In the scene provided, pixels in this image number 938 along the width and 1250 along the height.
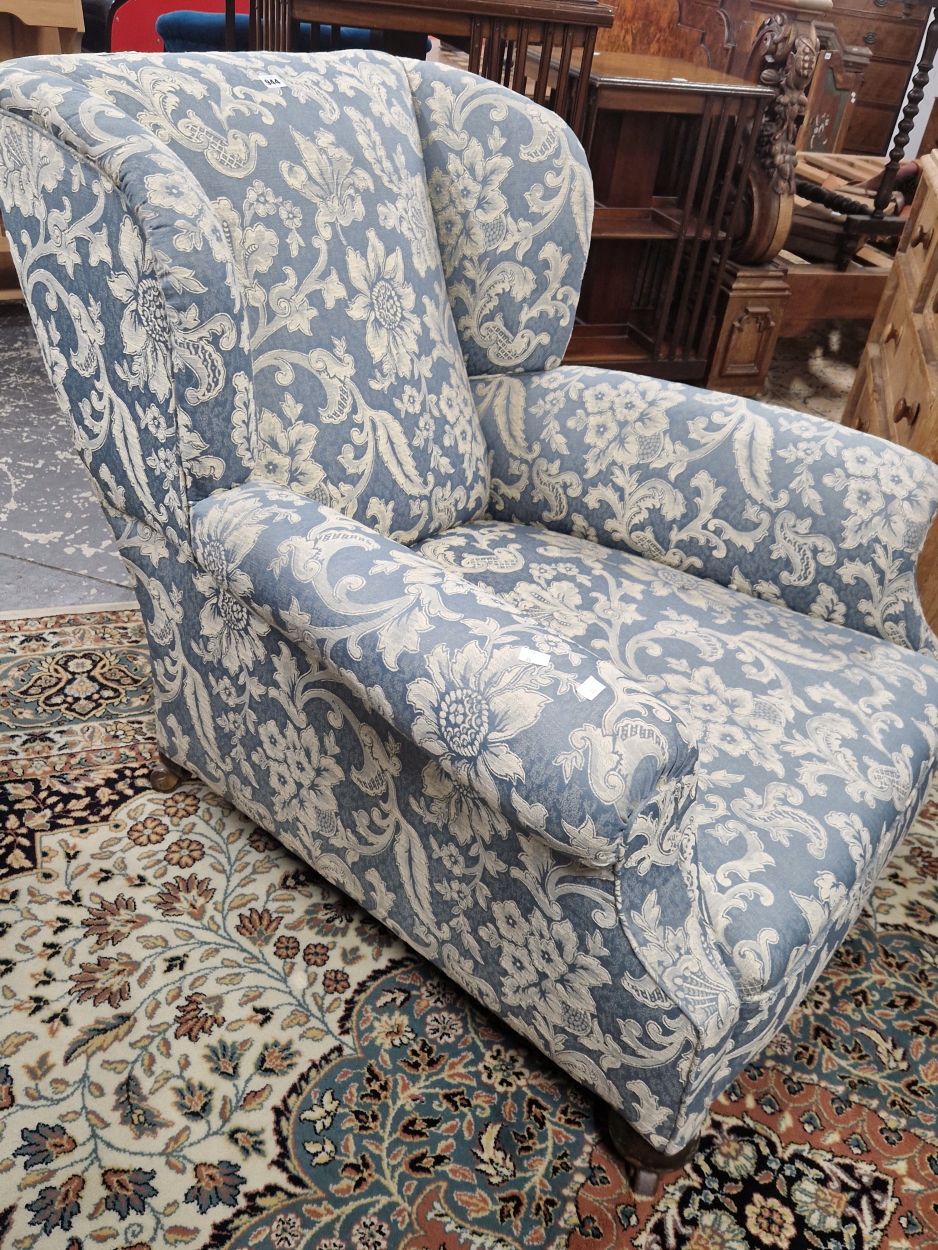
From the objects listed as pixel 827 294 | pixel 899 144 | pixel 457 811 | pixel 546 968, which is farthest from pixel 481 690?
pixel 899 144

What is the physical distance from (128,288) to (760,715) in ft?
2.45

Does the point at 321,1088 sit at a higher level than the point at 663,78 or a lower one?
lower

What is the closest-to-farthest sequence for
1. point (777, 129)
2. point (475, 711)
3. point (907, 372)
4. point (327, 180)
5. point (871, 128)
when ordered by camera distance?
1. point (475, 711)
2. point (327, 180)
3. point (907, 372)
4. point (777, 129)
5. point (871, 128)

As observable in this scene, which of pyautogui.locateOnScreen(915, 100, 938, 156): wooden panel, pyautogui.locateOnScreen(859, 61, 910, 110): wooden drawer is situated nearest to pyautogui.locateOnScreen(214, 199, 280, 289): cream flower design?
pyautogui.locateOnScreen(915, 100, 938, 156): wooden panel

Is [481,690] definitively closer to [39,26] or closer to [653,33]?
[39,26]

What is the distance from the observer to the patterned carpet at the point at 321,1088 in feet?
3.23

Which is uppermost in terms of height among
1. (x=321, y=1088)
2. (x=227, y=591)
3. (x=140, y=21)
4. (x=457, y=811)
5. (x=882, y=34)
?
(x=882, y=34)

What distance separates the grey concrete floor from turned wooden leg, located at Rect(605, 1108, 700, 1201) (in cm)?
115

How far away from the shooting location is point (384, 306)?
121 cm

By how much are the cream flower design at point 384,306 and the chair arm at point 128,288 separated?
0.69ft

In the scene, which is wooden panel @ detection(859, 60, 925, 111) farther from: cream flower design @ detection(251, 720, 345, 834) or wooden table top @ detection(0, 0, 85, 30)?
cream flower design @ detection(251, 720, 345, 834)

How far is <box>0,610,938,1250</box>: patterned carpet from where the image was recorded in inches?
38.8

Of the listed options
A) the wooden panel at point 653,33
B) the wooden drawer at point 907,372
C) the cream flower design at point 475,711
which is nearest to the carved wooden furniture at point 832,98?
the wooden panel at point 653,33

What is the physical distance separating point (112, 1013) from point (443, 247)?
3.27ft
